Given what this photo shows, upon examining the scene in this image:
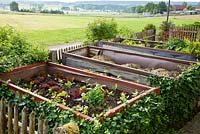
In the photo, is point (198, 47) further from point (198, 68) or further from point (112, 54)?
point (112, 54)

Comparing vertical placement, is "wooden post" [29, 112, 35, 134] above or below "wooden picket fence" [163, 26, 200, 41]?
below

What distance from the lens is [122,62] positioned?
7566 millimetres

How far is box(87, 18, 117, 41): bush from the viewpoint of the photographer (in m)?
11.5

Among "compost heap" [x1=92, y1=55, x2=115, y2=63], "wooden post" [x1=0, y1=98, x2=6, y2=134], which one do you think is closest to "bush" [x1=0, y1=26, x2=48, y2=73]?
"wooden post" [x1=0, y1=98, x2=6, y2=134]

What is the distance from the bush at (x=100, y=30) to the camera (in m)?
11.5

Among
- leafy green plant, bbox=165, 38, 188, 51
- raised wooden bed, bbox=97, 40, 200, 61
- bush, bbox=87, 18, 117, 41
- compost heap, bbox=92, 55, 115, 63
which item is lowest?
compost heap, bbox=92, 55, 115, 63

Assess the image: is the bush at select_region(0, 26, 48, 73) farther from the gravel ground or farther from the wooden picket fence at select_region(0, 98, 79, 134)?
the gravel ground

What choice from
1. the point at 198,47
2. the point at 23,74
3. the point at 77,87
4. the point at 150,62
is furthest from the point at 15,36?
the point at 198,47

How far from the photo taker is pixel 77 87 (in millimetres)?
5621

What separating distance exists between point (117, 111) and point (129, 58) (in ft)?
12.3

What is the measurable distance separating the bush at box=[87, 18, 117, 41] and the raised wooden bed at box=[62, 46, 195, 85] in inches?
131

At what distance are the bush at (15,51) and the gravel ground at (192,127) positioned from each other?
137 inches

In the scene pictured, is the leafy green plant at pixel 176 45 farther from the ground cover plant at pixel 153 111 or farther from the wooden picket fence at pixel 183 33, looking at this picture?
the wooden picket fence at pixel 183 33

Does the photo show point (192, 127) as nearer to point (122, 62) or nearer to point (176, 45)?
point (122, 62)
